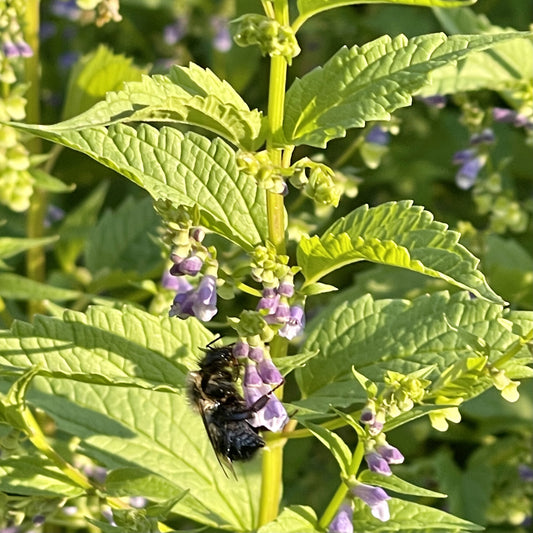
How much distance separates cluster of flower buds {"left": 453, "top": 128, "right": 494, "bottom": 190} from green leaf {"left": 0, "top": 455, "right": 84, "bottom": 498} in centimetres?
178

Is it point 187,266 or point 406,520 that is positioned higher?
point 187,266

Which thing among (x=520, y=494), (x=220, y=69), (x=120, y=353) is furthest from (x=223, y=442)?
(x=220, y=69)

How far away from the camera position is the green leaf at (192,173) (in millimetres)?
1979

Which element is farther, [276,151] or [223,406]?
[223,406]

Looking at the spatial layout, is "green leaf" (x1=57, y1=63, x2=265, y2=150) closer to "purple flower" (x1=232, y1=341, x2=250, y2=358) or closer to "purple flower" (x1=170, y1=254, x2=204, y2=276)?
"purple flower" (x1=170, y1=254, x2=204, y2=276)

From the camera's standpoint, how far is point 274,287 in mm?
1946

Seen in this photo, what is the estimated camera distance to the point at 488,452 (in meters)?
Answer: 3.51

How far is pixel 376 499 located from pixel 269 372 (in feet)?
1.17

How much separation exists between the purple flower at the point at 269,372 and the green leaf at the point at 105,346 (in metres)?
0.21

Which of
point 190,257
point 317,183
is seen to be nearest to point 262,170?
point 317,183

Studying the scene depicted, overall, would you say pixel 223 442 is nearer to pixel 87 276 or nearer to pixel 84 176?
pixel 87 276

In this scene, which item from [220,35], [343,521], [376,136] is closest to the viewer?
[343,521]

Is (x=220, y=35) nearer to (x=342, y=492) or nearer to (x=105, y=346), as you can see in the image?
(x=105, y=346)

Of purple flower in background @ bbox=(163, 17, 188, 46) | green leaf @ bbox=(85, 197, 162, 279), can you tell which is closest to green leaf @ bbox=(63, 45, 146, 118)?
green leaf @ bbox=(85, 197, 162, 279)
